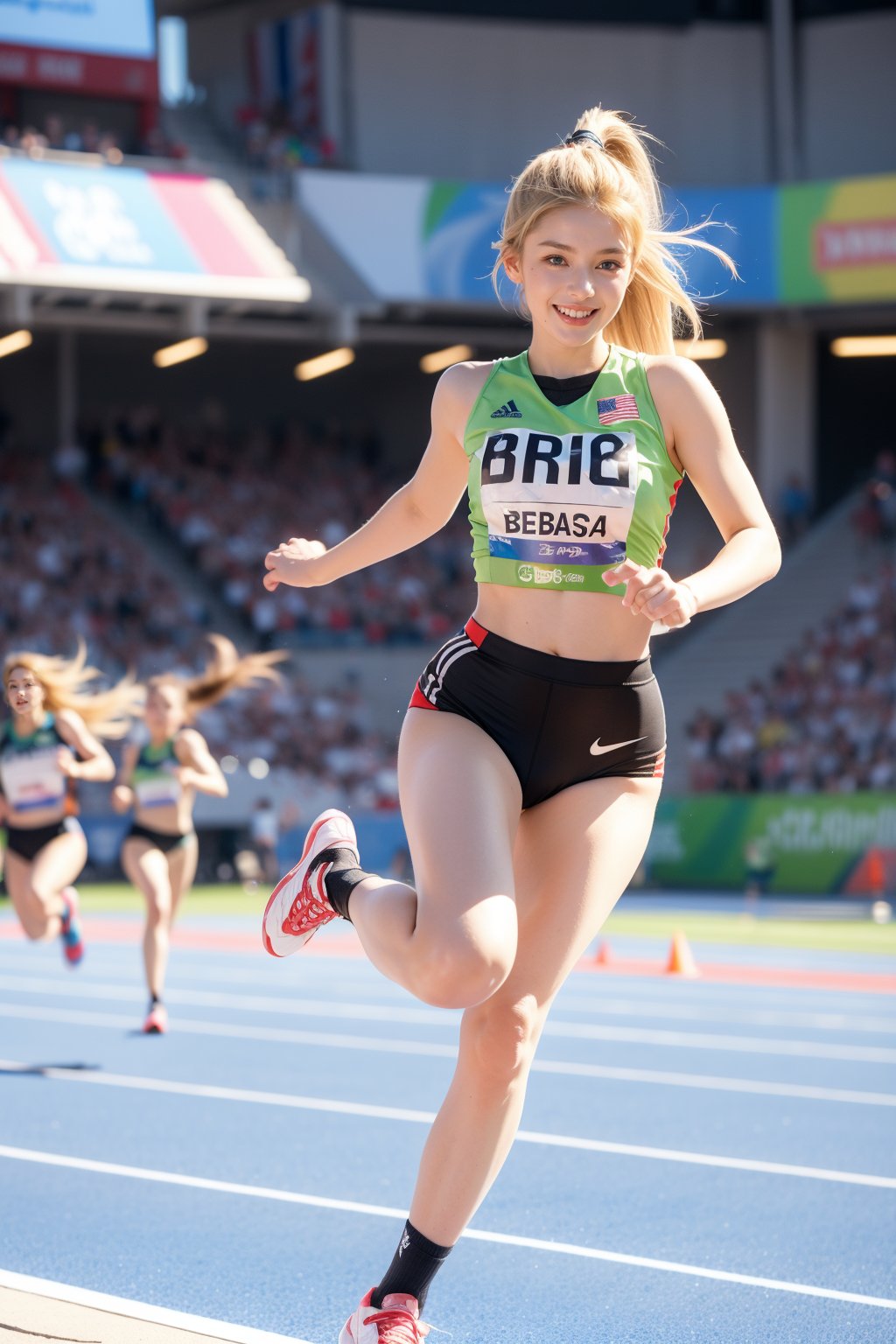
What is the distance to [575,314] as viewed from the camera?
3889 millimetres

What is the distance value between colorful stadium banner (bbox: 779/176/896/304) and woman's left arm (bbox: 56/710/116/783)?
21219 millimetres

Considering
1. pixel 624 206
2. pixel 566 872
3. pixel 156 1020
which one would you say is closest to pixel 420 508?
pixel 624 206

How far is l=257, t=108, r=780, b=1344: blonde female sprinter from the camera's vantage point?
3.72 m

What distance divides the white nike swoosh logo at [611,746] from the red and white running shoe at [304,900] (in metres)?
0.66

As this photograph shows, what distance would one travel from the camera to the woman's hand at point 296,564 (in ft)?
14.2

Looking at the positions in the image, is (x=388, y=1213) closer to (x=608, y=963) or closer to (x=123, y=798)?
(x=123, y=798)

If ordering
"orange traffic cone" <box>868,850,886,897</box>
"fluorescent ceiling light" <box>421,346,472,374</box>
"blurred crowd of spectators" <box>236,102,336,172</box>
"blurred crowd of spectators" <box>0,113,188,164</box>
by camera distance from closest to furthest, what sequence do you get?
"orange traffic cone" <box>868,850,886,897</box> → "blurred crowd of spectators" <box>0,113,188,164</box> → "blurred crowd of spectators" <box>236,102,336,172</box> → "fluorescent ceiling light" <box>421,346,472,374</box>

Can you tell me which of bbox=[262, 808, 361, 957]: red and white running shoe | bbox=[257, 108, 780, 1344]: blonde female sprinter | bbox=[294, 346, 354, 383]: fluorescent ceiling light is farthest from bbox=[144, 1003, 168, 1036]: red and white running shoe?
bbox=[294, 346, 354, 383]: fluorescent ceiling light

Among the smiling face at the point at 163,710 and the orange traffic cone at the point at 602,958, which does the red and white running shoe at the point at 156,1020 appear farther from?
the orange traffic cone at the point at 602,958

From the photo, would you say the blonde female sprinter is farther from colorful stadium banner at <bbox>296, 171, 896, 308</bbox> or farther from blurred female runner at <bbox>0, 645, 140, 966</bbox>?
colorful stadium banner at <bbox>296, 171, 896, 308</bbox>

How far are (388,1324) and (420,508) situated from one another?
1834 millimetres

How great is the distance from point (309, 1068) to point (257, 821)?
1412cm

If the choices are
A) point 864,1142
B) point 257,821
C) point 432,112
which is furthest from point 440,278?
point 864,1142

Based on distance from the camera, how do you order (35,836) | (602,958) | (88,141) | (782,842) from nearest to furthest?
(35,836)
(602,958)
(782,842)
(88,141)
